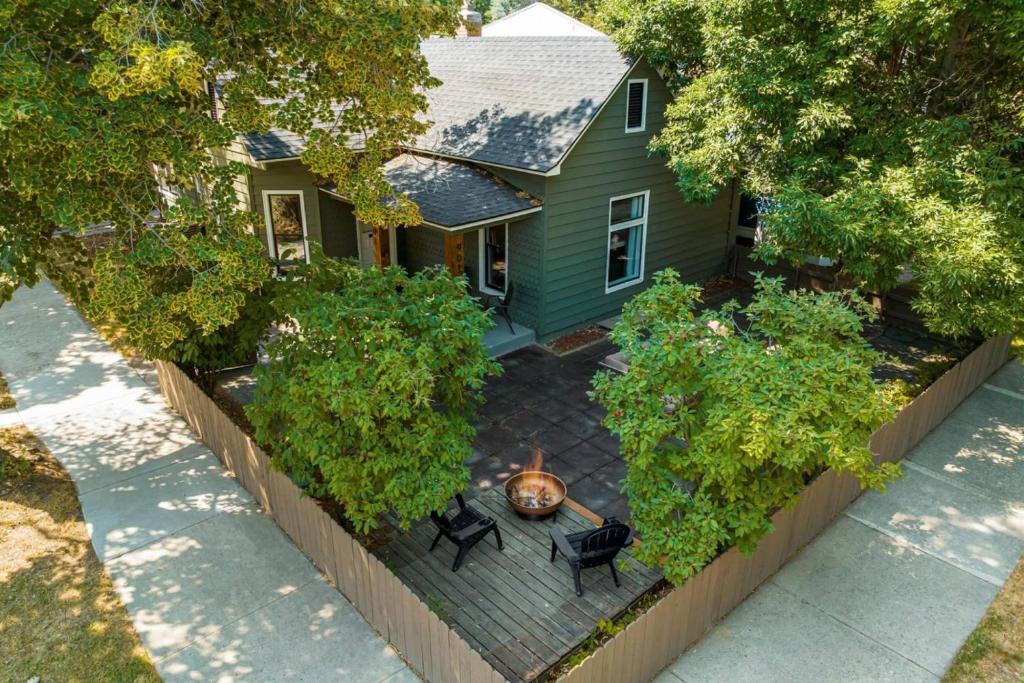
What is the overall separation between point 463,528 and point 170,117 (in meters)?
5.51

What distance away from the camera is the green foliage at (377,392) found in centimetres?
686

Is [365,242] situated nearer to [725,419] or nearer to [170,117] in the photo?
[170,117]

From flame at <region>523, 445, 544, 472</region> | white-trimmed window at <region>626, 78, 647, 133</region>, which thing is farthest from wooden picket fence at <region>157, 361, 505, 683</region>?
white-trimmed window at <region>626, 78, 647, 133</region>

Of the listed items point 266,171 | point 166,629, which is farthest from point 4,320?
point 166,629

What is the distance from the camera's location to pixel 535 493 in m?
9.06

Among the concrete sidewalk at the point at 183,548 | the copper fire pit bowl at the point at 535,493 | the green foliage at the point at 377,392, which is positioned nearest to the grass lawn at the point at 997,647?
the copper fire pit bowl at the point at 535,493

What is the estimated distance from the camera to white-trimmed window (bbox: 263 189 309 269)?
49.9 feet

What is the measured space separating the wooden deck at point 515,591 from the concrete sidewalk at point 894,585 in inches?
38.6

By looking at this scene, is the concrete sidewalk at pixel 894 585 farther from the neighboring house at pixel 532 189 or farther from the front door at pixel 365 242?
the front door at pixel 365 242

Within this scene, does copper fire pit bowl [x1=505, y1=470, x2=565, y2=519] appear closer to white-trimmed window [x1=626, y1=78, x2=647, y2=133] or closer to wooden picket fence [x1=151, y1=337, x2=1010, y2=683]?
wooden picket fence [x1=151, y1=337, x2=1010, y2=683]

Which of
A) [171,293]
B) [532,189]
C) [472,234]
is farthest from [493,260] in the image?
[171,293]

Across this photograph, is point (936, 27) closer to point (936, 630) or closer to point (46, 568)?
point (936, 630)

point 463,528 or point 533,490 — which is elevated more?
point 463,528

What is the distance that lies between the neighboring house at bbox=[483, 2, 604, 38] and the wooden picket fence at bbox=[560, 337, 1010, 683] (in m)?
30.4
